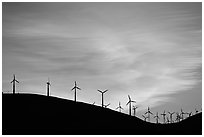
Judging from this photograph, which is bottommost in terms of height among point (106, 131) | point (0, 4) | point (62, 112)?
point (106, 131)

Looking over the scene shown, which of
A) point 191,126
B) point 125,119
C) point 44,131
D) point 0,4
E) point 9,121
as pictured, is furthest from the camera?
point 125,119

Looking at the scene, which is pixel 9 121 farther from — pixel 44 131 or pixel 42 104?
pixel 42 104

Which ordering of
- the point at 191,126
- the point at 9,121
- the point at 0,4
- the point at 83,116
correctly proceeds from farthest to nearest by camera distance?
the point at 83,116 → the point at 191,126 → the point at 9,121 → the point at 0,4

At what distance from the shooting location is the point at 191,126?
12188cm

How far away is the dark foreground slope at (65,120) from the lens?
103125 mm

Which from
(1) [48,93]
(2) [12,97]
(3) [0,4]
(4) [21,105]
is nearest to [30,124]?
(4) [21,105]

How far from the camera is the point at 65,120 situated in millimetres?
116000

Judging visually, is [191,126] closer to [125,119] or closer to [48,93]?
[125,119]

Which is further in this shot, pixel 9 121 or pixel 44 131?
pixel 9 121

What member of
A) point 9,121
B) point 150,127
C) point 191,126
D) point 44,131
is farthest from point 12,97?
point 191,126

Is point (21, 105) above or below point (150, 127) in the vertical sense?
above

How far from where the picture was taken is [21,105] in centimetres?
12719

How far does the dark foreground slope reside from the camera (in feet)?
338

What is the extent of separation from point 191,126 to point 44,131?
60430 mm
